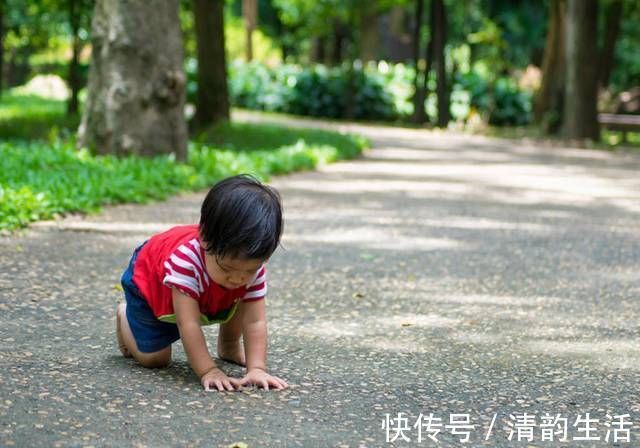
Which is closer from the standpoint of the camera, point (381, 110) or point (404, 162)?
point (404, 162)

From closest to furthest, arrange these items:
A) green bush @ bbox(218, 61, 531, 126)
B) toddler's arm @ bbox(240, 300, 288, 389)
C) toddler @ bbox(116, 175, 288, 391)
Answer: toddler @ bbox(116, 175, 288, 391) < toddler's arm @ bbox(240, 300, 288, 389) < green bush @ bbox(218, 61, 531, 126)

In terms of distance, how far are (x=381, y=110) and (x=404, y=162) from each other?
44.7 feet

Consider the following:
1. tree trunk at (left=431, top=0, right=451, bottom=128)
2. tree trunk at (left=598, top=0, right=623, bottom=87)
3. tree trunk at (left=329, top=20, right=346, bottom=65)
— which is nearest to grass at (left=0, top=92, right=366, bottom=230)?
tree trunk at (left=431, top=0, right=451, bottom=128)

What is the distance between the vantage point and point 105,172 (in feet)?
31.2

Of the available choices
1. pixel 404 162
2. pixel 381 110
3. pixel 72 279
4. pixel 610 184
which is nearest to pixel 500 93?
pixel 381 110

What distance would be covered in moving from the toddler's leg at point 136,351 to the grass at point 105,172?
10.2 ft

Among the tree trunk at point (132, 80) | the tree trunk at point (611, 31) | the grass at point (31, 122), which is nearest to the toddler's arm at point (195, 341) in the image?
the tree trunk at point (132, 80)

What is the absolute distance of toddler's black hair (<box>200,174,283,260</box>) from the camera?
11.5 feet

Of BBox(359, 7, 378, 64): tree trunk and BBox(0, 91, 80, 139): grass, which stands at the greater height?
BBox(359, 7, 378, 64): tree trunk

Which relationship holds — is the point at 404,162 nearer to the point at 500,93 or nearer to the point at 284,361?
the point at 284,361

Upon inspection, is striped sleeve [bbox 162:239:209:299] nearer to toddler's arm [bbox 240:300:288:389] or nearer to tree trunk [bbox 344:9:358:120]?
toddler's arm [bbox 240:300:288:389]

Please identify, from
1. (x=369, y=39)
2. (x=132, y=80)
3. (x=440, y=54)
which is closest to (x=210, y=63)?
(x=132, y=80)

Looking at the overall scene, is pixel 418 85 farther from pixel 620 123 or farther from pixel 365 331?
pixel 365 331

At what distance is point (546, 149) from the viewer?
1952cm
